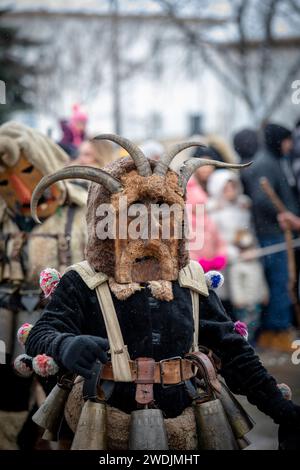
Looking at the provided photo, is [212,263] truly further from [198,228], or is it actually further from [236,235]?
[236,235]

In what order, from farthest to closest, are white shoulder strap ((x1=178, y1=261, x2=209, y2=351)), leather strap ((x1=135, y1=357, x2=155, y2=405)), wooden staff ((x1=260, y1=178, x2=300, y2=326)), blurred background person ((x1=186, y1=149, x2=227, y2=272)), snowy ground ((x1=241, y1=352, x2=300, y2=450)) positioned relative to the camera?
1. wooden staff ((x1=260, y1=178, x2=300, y2=326))
2. blurred background person ((x1=186, y1=149, x2=227, y2=272))
3. snowy ground ((x1=241, y1=352, x2=300, y2=450))
4. white shoulder strap ((x1=178, y1=261, x2=209, y2=351))
5. leather strap ((x1=135, y1=357, x2=155, y2=405))

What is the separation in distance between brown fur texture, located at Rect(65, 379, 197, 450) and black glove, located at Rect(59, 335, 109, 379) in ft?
0.85

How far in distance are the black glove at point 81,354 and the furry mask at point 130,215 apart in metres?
0.33

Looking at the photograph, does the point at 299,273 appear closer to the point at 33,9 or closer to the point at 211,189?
the point at 211,189

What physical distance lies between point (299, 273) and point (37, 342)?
5.23 metres

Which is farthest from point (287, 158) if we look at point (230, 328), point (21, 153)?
point (230, 328)

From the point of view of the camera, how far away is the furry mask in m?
3.25

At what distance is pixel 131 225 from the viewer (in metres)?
3.25

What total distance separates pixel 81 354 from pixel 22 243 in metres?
1.97

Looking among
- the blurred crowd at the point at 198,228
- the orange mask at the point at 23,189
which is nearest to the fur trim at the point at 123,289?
the blurred crowd at the point at 198,228

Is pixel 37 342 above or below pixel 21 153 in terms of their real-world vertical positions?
below

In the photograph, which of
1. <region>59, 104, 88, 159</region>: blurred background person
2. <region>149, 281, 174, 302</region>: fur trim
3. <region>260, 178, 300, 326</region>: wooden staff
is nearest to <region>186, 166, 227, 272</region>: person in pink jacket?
<region>260, 178, 300, 326</region>: wooden staff

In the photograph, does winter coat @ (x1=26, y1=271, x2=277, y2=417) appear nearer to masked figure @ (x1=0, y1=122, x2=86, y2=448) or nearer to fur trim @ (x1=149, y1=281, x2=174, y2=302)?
fur trim @ (x1=149, y1=281, x2=174, y2=302)

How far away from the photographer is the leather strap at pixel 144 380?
315 cm
